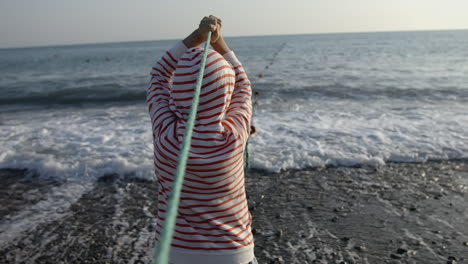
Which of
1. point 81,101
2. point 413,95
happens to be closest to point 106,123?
point 81,101

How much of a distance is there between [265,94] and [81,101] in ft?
22.5

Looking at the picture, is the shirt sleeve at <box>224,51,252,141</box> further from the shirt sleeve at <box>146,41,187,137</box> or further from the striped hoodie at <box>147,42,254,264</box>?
the shirt sleeve at <box>146,41,187,137</box>

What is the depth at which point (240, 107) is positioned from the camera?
4.97 ft

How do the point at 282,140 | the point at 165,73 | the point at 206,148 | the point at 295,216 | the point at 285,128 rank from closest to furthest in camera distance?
the point at 206,148 → the point at 165,73 → the point at 295,216 → the point at 282,140 → the point at 285,128

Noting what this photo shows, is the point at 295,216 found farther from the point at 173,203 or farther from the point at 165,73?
the point at 173,203

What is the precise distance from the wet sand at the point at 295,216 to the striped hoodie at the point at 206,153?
2366mm

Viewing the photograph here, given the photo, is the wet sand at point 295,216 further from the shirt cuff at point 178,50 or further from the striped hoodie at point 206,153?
the shirt cuff at point 178,50

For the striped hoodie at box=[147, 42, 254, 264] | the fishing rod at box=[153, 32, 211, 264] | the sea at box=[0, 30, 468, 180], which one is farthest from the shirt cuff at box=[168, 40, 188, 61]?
the sea at box=[0, 30, 468, 180]

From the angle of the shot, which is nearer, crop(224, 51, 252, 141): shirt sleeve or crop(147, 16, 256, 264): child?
crop(147, 16, 256, 264): child

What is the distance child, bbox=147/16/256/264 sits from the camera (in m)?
1.29

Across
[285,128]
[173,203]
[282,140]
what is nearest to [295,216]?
[282,140]

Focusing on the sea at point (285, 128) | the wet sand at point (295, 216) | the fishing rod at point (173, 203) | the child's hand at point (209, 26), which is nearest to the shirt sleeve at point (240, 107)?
the child's hand at point (209, 26)

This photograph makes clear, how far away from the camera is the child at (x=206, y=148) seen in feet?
4.24

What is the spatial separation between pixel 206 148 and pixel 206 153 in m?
0.02
